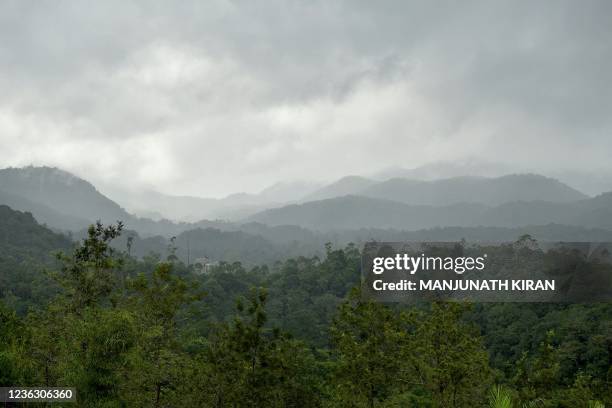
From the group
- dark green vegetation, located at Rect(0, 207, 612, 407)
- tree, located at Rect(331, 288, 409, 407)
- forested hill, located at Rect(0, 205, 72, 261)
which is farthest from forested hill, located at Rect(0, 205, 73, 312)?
tree, located at Rect(331, 288, 409, 407)

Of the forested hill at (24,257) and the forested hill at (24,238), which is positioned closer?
the forested hill at (24,257)

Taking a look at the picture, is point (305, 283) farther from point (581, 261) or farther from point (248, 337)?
point (248, 337)

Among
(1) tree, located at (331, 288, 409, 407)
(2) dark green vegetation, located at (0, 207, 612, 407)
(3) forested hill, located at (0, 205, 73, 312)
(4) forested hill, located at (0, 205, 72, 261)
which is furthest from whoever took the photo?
(4) forested hill, located at (0, 205, 72, 261)

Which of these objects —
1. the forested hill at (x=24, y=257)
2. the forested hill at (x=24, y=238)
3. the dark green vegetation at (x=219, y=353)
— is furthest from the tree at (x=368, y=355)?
the forested hill at (x=24, y=238)

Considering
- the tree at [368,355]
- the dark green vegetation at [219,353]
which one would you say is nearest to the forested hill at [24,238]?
the dark green vegetation at [219,353]

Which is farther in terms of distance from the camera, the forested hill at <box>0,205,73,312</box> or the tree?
the forested hill at <box>0,205,73,312</box>

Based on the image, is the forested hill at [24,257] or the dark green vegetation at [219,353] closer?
the dark green vegetation at [219,353]

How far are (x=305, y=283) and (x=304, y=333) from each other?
2766cm

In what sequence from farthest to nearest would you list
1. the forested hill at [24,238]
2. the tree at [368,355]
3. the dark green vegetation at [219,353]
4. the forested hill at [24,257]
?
the forested hill at [24,238], the forested hill at [24,257], the tree at [368,355], the dark green vegetation at [219,353]

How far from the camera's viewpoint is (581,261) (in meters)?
63.4

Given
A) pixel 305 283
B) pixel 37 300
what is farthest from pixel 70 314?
pixel 305 283

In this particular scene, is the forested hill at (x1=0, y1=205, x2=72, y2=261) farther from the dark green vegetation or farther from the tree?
the tree

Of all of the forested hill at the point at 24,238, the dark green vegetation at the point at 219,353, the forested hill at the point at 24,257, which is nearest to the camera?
the dark green vegetation at the point at 219,353

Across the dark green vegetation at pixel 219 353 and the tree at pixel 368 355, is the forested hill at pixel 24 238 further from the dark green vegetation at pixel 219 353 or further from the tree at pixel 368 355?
the tree at pixel 368 355
